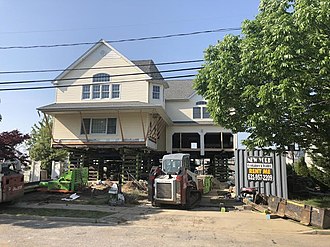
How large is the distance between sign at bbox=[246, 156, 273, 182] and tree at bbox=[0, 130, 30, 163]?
1427cm

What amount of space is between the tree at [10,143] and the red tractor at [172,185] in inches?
376

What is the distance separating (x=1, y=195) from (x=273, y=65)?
38.3 ft

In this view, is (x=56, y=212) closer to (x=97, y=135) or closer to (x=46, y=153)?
(x=97, y=135)

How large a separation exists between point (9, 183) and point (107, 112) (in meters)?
10.8

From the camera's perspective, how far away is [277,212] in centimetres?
1226

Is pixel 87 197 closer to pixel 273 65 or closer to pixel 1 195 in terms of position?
pixel 1 195

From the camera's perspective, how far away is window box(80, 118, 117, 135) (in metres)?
23.0

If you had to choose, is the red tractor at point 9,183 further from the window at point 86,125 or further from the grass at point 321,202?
the grass at point 321,202

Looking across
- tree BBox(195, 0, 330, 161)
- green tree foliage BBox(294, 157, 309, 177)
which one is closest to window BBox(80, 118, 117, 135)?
tree BBox(195, 0, 330, 161)

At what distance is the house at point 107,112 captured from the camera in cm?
2208

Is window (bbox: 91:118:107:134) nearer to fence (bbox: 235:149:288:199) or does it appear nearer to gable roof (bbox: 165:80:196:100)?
gable roof (bbox: 165:80:196:100)

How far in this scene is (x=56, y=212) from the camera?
12.2 m

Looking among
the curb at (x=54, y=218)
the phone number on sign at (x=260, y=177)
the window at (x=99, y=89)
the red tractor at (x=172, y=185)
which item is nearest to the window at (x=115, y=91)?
the window at (x=99, y=89)

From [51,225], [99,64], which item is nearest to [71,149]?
[99,64]
